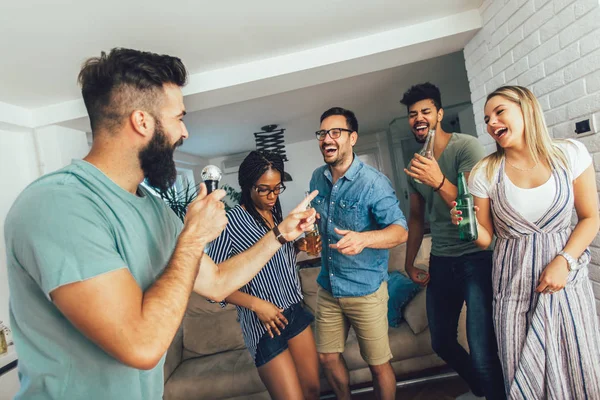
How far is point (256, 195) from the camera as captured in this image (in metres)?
1.70

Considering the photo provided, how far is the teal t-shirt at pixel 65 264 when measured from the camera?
684 millimetres

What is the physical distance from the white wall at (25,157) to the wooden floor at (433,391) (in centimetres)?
317

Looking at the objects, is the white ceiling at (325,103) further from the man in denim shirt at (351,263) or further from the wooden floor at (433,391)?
the wooden floor at (433,391)

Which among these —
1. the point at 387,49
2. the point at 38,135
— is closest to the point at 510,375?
the point at 387,49

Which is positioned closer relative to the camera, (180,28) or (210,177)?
(210,177)

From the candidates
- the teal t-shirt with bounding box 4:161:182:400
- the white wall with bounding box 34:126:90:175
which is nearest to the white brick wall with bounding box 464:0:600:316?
the teal t-shirt with bounding box 4:161:182:400

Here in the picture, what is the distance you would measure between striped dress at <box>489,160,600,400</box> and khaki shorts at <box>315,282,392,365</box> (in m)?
0.51

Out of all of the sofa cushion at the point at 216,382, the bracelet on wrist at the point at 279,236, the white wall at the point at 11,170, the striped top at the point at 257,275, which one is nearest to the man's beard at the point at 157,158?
the bracelet on wrist at the point at 279,236

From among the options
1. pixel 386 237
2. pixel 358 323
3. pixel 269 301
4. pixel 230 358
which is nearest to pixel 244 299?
pixel 269 301

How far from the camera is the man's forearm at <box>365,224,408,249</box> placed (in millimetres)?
1535

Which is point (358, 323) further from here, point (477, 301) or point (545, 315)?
point (545, 315)

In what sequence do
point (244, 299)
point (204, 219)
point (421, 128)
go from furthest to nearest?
point (421, 128)
point (244, 299)
point (204, 219)

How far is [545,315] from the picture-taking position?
1352mm

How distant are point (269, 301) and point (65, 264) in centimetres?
106
